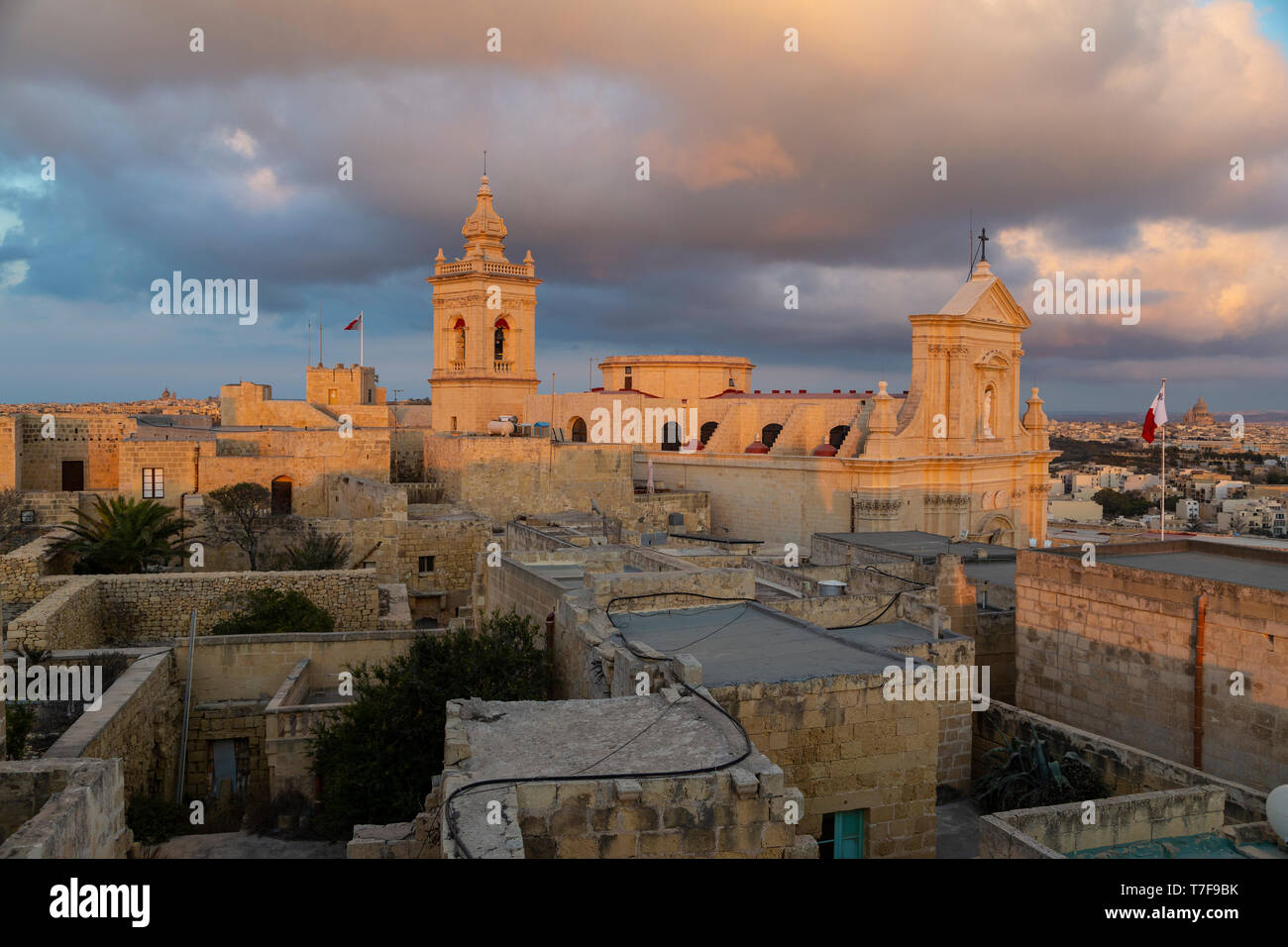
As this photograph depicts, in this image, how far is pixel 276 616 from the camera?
1545 centimetres

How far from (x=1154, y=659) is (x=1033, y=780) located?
212 centimetres

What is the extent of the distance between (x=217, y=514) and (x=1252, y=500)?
6390 cm

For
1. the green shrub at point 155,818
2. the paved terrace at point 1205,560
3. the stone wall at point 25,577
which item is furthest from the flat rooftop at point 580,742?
the stone wall at point 25,577

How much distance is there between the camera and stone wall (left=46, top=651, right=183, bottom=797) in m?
9.21

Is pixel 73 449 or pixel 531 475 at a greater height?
pixel 73 449

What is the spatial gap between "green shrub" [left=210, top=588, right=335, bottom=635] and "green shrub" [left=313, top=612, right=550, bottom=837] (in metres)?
5.89

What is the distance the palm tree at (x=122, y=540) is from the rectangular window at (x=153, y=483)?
2.72 metres

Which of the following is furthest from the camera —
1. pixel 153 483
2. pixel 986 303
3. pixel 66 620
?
pixel 986 303

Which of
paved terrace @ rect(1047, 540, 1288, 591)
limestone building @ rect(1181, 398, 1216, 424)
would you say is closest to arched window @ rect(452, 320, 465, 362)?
paved terrace @ rect(1047, 540, 1288, 591)

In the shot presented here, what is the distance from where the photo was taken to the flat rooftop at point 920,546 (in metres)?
16.5

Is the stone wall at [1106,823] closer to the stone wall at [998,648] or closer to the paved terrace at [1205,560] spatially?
the paved terrace at [1205,560]

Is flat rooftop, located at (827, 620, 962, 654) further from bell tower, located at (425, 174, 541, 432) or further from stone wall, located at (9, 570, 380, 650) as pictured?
bell tower, located at (425, 174, 541, 432)

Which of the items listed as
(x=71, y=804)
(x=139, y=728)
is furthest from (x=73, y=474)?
(x=71, y=804)

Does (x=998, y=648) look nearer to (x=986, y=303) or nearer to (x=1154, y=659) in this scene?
(x=1154, y=659)
